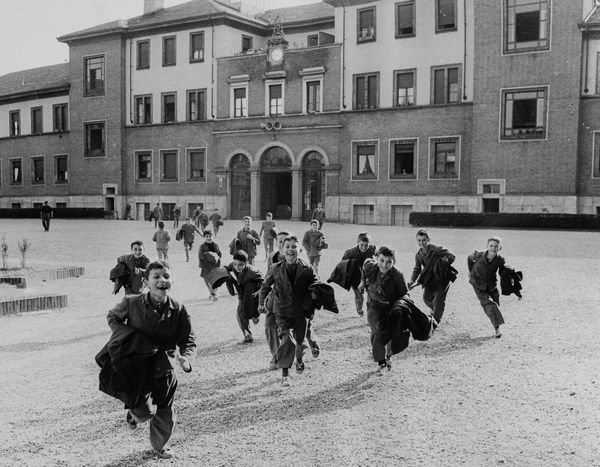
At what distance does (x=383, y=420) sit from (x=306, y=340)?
114 inches

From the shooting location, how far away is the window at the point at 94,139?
50.0 meters

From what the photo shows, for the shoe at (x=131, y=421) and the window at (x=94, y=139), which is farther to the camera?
the window at (x=94, y=139)

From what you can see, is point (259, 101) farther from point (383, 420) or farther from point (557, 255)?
point (383, 420)

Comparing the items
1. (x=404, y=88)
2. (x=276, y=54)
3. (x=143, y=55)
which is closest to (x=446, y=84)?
(x=404, y=88)

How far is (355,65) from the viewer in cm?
3988

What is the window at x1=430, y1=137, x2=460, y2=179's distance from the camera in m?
37.1

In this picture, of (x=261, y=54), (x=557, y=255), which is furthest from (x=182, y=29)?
(x=557, y=255)

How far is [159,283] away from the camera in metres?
5.95

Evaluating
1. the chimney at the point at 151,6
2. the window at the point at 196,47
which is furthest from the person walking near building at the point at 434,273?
the chimney at the point at 151,6

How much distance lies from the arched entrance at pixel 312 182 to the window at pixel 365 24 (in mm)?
7259

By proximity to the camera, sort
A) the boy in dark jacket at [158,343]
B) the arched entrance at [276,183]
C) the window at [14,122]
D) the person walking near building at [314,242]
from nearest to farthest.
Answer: the boy in dark jacket at [158,343]
the person walking near building at [314,242]
the arched entrance at [276,183]
the window at [14,122]

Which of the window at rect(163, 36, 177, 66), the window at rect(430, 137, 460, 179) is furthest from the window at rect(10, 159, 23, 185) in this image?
the window at rect(430, 137, 460, 179)

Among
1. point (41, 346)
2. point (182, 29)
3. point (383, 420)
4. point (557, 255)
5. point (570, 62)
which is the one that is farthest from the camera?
point (182, 29)

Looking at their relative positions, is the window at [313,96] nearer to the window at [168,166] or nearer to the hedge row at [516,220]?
the window at [168,166]
